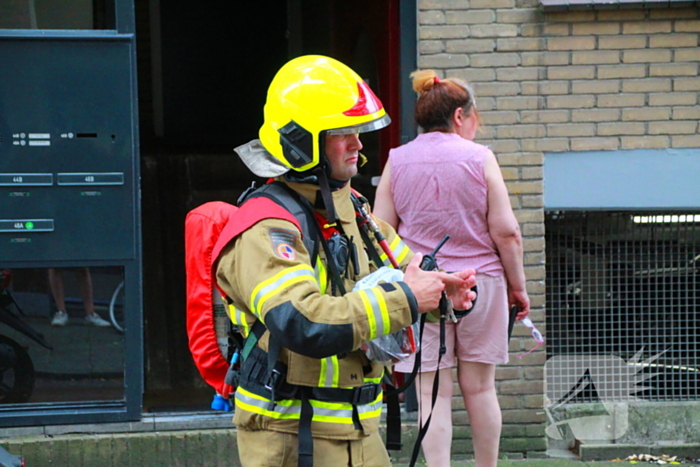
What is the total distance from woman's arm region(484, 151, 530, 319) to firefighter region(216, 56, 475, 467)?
1445mm

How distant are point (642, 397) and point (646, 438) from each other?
252mm

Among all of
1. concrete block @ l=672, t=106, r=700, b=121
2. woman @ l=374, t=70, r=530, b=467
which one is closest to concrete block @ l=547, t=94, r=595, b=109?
concrete block @ l=672, t=106, r=700, b=121

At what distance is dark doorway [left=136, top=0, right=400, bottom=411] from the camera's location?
7047mm

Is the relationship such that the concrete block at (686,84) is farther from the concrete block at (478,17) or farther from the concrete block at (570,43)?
the concrete block at (478,17)

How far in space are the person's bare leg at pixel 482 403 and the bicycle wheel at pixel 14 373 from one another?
244 cm

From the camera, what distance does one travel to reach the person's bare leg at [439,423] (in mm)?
4035

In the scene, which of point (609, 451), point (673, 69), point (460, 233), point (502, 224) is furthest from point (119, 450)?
point (673, 69)

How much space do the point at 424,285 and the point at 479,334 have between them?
1764 millimetres

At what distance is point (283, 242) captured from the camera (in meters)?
2.31

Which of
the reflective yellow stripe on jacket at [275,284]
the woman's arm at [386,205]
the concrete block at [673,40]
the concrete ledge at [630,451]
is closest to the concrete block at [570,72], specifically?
the concrete block at [673,40]

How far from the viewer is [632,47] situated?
5066mm

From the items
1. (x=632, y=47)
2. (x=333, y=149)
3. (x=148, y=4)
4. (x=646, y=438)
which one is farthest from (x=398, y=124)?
(x=148, y=4)

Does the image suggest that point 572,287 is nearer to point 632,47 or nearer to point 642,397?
point 642,397

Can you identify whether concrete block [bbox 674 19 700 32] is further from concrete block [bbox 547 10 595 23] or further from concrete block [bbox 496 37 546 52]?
concrete block [bbox 496 37 546 52]
